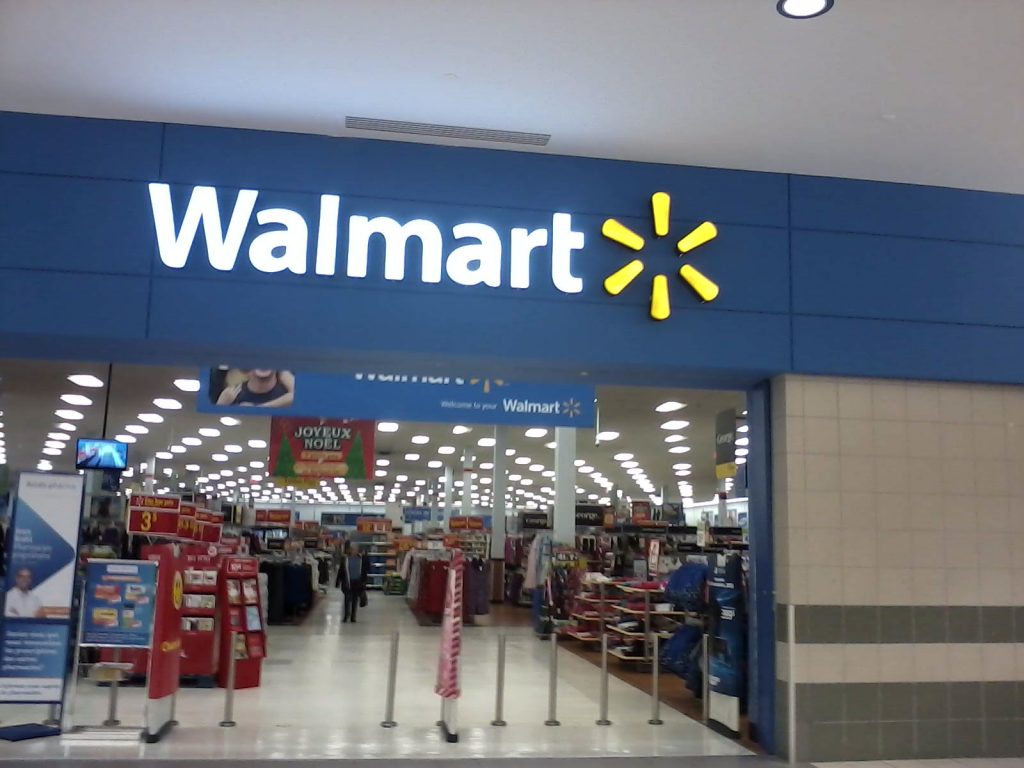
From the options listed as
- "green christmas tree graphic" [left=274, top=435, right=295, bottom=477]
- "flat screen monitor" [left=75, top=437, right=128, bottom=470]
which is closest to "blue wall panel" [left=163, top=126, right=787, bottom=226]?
"green christmas tree graphic" [left=274, top=435, right=295, bottom=477]

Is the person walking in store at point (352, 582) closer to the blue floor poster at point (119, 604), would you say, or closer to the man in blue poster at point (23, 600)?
the blue floor poster at point (119, 604)

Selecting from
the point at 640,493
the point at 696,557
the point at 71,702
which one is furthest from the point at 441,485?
the point at 71,702

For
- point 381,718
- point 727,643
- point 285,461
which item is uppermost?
point 285,461

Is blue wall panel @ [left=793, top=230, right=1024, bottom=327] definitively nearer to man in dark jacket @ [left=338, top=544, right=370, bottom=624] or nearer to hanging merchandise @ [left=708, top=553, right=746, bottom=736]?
hanging merchandise @ [left=708, top=553, right=746, bottom=736]

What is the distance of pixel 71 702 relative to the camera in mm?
6965

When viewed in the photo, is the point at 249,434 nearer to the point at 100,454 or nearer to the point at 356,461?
the point at 100,454

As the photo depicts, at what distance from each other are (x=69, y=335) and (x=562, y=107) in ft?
11.9

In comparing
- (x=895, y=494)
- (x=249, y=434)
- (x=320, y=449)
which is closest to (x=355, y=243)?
(x=895, y=494)

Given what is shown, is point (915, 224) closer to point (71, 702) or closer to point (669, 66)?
point (669, 66)

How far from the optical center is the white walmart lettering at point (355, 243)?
643 centimetres

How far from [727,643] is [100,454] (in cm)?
1368

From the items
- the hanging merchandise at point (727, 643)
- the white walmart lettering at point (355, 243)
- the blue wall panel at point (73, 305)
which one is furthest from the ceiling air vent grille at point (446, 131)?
the hanging merchandise at point (727, 643)

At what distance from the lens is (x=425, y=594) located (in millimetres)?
18531

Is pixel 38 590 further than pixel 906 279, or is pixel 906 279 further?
pixel 906 279
